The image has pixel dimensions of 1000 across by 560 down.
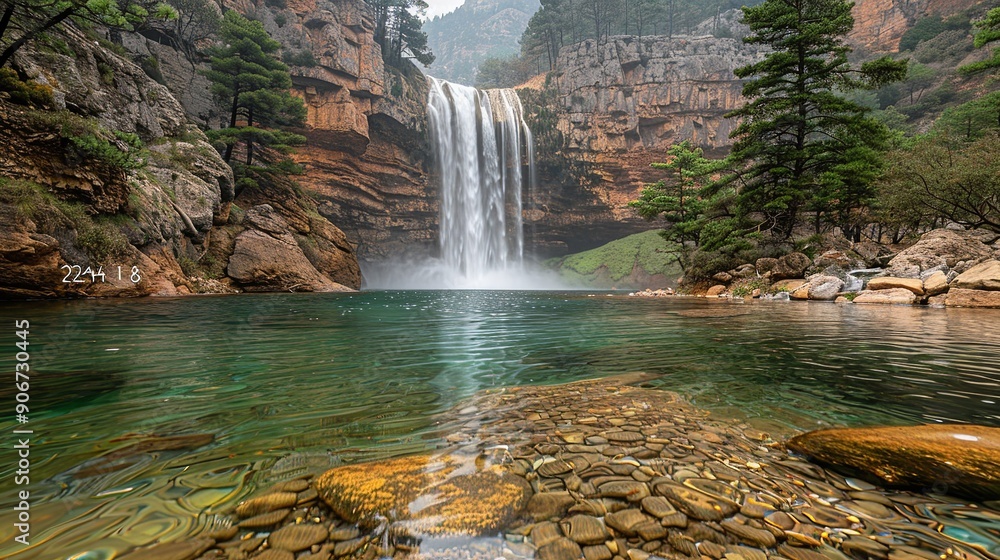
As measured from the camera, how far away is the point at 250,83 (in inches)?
928

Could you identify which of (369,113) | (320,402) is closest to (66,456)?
(320,402)

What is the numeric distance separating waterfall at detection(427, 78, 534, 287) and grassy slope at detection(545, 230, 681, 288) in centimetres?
1271

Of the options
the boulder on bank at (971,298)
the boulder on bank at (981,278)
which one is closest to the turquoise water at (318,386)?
the boulder on bank at (971,298)

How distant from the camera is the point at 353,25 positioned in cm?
3566

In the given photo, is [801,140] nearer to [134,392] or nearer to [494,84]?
[134,392]

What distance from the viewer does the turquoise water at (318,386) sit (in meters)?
1.90

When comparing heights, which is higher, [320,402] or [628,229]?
[628,229]

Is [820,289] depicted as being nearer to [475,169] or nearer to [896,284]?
[896,284]

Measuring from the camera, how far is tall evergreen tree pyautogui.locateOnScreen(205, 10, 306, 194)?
2247 centimetres

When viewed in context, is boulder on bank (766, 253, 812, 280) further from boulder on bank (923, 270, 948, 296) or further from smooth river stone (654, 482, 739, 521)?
smooth river stone (654, 482, 739, 521)

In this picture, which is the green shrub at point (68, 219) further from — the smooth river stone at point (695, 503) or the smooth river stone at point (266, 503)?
the smooth river stone at point (695, 503)

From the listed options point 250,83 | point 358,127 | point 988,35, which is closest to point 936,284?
point 988,35

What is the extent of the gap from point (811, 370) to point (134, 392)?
22.8 feet

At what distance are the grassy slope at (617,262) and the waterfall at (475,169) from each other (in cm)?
1271
